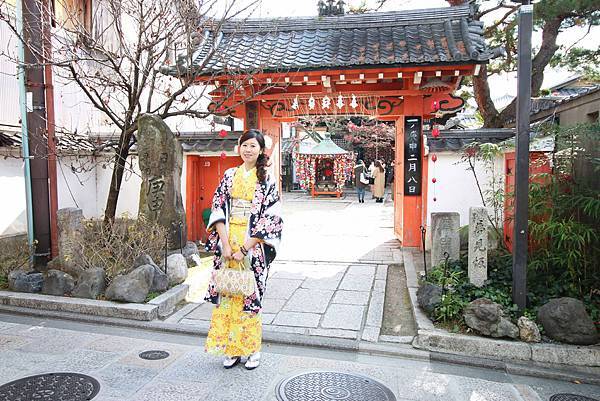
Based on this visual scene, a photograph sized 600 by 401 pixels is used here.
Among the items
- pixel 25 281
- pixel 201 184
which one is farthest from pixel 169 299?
pixel 201 184

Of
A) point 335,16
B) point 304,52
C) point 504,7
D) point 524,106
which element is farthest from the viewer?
point 504,7

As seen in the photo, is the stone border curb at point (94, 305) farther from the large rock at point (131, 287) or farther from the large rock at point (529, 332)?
the large rock at point (529, 332)

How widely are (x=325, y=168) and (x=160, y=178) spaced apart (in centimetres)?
2012

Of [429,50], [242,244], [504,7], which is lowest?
[242,244]

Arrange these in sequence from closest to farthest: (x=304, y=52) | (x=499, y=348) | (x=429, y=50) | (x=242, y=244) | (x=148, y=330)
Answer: (x=242, y=244) → (x=499, y=348) → (x=148, y=330) → (x=429, y=50) → (x=304, y=52)

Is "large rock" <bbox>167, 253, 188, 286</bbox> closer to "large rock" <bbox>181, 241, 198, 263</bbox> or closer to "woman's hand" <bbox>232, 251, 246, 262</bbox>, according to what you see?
"large rock" <bbox>181, 241, 198, 263</bbox>

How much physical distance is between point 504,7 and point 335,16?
5.67 m

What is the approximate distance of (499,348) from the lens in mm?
4656

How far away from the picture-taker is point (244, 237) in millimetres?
4184

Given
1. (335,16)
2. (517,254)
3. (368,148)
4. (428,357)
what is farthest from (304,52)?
(368,148)

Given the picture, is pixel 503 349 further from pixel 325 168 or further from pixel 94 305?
pixel 325 168

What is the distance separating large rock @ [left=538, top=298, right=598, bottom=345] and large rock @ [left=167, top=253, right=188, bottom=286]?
493 centimetres

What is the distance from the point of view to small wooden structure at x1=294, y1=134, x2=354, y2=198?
2698 cm

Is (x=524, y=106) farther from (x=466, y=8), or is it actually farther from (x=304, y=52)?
(x=466, y=8)
